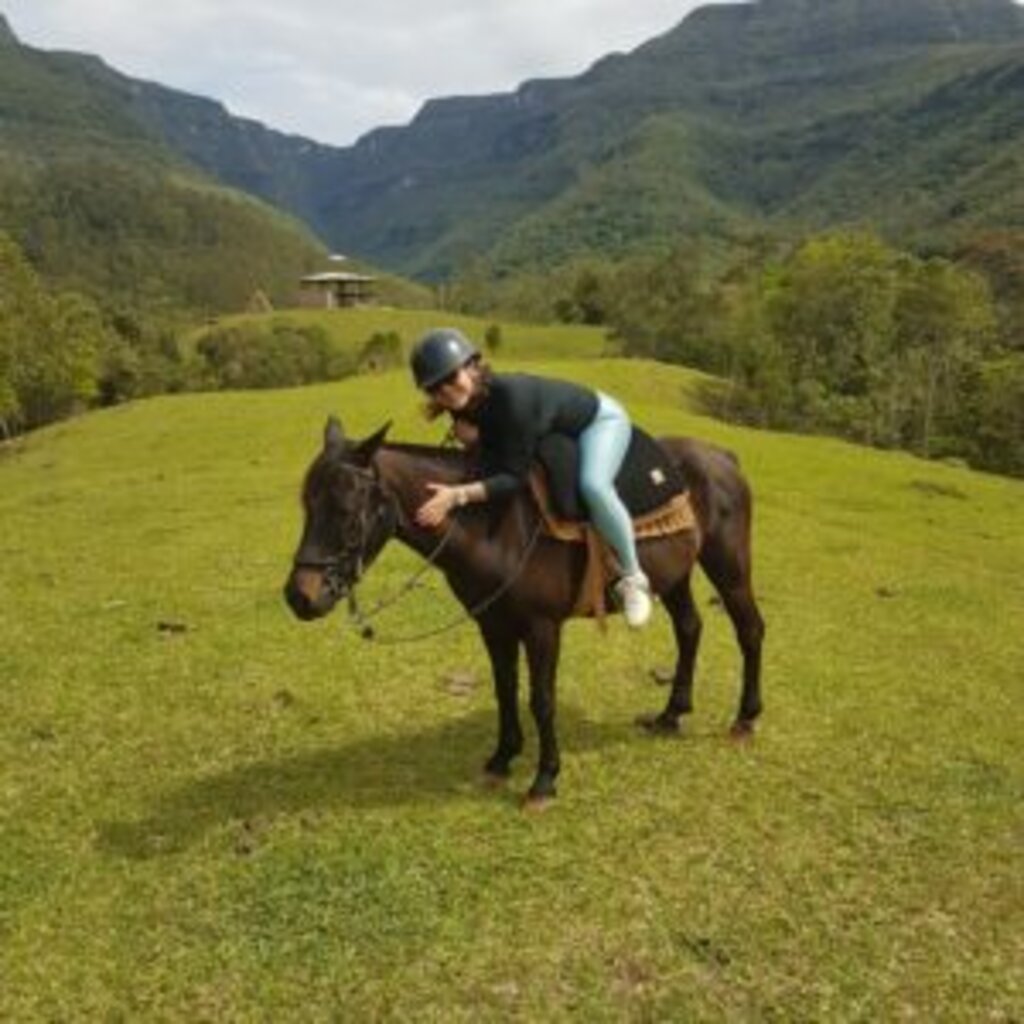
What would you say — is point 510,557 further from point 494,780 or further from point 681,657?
point 681,657

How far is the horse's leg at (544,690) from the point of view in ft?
33.7

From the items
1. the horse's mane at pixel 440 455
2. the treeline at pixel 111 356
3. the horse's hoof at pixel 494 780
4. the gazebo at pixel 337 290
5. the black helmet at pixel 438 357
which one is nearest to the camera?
the black helmet at pixel 438 357

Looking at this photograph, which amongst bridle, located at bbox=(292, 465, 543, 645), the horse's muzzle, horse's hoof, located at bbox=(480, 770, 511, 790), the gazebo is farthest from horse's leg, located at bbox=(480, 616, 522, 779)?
the gazebo

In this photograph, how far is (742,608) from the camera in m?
12.6

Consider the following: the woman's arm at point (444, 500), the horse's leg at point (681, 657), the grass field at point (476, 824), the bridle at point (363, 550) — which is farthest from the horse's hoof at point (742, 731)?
the woman's arm at point (444, 500)

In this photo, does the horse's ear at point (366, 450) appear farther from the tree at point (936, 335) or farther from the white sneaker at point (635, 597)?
the tree at point (936, 335)

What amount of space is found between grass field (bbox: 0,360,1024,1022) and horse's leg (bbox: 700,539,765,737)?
37cm

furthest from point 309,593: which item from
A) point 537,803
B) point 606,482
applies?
point 537,803

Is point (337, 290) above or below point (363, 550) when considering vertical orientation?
below

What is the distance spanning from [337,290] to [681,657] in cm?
18688

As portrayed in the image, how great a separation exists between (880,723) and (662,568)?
4.03 metres

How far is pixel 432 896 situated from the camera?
9328 millimetres

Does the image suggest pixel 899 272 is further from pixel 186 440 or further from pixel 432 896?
pixel 432 896

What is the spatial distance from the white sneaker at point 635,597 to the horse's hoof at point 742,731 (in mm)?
2860
